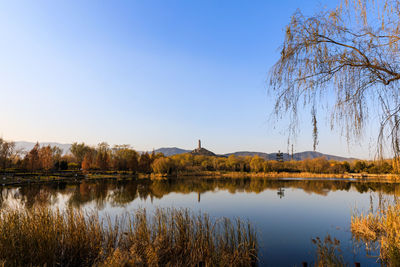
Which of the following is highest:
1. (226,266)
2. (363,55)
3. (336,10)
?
(336,10)

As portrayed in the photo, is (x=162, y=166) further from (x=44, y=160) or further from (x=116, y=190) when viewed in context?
(x=116, y=190)

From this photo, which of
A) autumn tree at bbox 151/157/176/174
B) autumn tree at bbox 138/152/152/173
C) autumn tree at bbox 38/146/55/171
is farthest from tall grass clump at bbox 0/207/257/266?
autumn tree at bbox 138/152/152/173

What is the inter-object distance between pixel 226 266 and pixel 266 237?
204 inches

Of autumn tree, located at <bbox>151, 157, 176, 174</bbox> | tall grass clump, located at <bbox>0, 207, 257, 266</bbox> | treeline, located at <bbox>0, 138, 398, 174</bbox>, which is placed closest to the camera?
tall grass clump, located at <bbox>0, 207, 257, 266</bbox>

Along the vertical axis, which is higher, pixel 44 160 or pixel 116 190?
pixel 44 160

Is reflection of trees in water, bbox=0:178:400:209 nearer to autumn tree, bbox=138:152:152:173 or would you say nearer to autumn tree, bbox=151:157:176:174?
autumn tree, bbox=151:157:176:174

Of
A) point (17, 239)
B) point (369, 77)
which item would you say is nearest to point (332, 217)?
point (369, 77)

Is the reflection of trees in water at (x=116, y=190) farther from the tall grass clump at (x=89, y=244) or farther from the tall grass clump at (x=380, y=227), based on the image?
the tall grass clump at (x=89, y=244)

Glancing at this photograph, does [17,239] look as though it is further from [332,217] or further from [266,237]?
[332,217]

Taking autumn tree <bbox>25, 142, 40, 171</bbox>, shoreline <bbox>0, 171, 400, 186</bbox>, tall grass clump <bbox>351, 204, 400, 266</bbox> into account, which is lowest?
shoreline <bbox>0, 171, 400, 186</bbox>

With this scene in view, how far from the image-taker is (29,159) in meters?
39.7

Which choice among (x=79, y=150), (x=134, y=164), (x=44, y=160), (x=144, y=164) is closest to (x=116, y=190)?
(x=44, y=160)

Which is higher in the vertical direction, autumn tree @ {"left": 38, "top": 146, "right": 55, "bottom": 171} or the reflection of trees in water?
autumn tree @ {"left": 38, "top": 146, "right": 55, "bottom": 171}

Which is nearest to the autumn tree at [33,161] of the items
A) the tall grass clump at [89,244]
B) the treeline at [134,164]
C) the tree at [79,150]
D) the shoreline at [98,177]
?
the treeline at [134,164]
